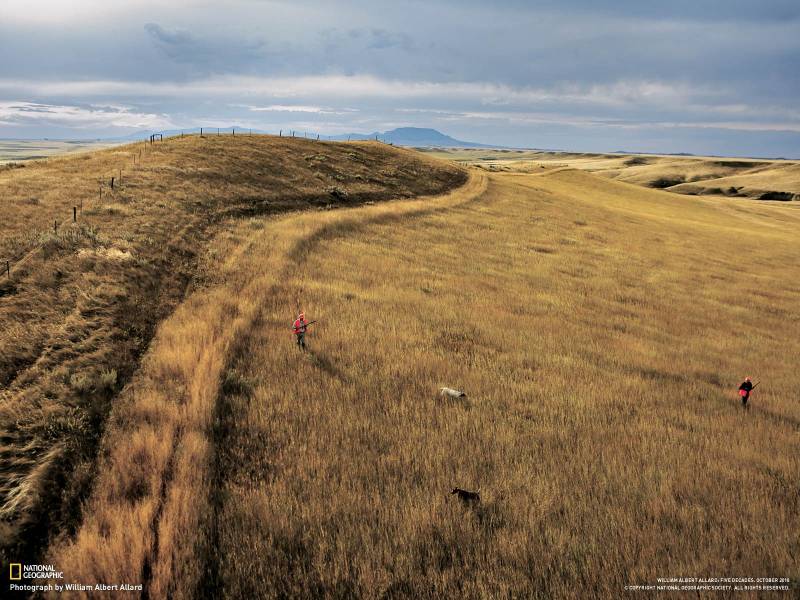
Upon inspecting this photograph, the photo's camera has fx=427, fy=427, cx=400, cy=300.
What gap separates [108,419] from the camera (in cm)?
668

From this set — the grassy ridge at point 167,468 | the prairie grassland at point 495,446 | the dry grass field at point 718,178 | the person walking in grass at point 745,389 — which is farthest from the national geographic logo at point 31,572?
the dry grass field at point 718,178

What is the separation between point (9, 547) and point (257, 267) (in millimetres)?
11453

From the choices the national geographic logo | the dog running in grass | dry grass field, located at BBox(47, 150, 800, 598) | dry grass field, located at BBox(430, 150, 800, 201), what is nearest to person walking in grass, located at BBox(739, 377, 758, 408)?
dry grass field, located at BBox(47, 150, 800, 598)

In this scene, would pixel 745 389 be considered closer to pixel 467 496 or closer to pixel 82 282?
pixel 467 496

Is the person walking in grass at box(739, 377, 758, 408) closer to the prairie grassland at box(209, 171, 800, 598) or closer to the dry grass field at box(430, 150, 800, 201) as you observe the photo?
the prairie grassland at box(209, 171, 800, 598)

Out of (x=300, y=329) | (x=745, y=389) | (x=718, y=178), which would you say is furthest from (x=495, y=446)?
(x=718, y=178)

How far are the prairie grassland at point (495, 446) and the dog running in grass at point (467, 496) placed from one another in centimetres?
16

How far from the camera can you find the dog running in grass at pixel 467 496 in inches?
217

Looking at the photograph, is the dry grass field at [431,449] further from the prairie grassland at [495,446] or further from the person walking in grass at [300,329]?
the person walking in grass at [300,329]

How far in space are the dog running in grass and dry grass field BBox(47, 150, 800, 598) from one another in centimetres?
13

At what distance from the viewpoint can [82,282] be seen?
1120 centimetres

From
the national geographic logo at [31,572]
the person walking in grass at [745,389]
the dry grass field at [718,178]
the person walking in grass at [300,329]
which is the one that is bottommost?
the national geographic logo at [31,572]

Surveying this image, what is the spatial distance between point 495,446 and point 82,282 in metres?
11.1

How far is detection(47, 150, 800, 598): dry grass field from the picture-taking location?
4602mm
